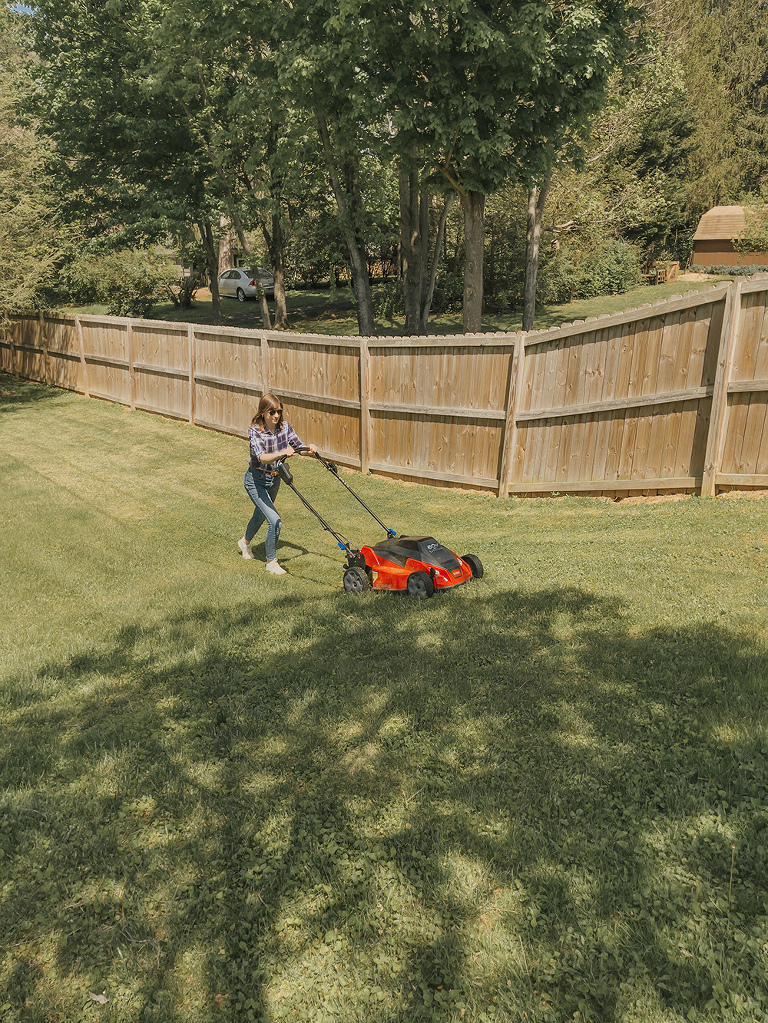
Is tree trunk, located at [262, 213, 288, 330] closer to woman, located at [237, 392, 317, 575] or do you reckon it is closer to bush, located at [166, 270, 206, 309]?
bush, located at [166, 270, 206, 309]

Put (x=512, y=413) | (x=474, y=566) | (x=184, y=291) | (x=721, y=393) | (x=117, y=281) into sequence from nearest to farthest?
(x=474, y=566), (x=721, y=393), (x=512, y=413), (x=117, y=281), (x=184, y=291)

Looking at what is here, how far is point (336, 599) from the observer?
675 centimetres

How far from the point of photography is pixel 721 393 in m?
7.78

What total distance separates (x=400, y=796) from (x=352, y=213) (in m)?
16.4

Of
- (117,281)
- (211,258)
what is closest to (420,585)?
(211,258)

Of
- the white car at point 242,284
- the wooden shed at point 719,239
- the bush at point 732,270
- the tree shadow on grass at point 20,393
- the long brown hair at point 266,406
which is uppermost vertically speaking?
the wooden shed at point 719,239

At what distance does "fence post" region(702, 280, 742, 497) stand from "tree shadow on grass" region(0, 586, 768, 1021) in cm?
349

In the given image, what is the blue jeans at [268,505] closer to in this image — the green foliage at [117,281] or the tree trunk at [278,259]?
the tree trunk at [278,259]

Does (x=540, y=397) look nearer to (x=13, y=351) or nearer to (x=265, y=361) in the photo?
(x=265, y=361)

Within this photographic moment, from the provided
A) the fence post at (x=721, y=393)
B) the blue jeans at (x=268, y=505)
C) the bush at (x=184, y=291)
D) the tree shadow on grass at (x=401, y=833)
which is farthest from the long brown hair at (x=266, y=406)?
the bush at (x=184, y=291)

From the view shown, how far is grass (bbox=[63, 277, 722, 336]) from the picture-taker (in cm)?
2619

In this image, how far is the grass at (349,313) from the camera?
26.2 m

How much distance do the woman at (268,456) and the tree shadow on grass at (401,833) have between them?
2688 mm

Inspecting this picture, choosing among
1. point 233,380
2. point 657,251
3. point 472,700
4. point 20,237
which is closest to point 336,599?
point 472,700
